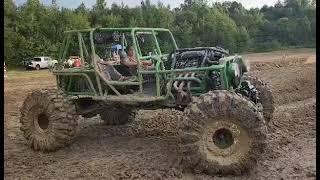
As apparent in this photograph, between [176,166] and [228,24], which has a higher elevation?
[228,24]

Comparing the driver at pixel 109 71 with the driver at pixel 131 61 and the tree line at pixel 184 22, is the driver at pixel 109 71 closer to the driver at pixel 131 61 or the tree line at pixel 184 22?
the driver at pixel 131 61

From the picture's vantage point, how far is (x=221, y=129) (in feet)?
12.8

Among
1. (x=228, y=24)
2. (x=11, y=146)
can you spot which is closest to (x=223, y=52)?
(x=11, y=146)

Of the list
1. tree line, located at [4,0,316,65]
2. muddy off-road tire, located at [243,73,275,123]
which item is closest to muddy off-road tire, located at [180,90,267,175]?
tree line, located at [4,0,316,65]

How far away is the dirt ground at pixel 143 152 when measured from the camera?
146 inches

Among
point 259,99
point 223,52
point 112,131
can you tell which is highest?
point 223,52

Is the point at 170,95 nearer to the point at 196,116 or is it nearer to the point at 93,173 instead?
the point at 196,116

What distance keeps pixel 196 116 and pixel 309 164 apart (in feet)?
2.68

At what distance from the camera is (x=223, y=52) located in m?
4.62

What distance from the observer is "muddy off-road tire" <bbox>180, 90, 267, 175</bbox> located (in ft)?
12.2

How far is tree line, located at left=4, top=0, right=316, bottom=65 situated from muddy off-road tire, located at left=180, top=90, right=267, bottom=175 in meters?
0.65

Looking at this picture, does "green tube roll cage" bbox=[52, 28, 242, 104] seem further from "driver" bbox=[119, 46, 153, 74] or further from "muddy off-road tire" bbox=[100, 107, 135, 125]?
→ "muddy off-road tire" bbox=[100, 107, 135, 125]

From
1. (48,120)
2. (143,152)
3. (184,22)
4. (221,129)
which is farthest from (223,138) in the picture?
(184,22)

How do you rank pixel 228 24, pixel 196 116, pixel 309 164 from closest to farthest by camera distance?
pixel 309 164
pixel 196 116
pixel 228 24
